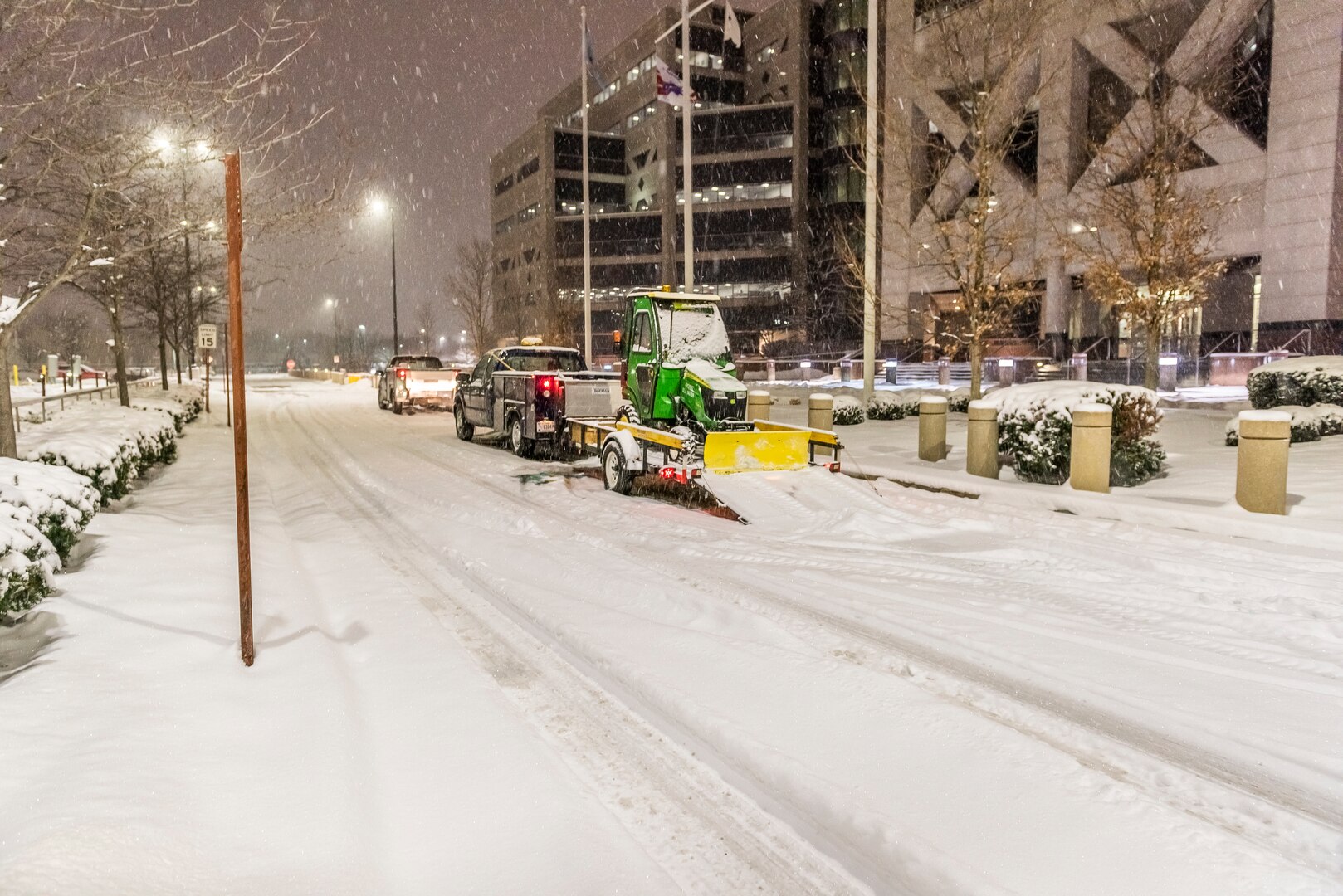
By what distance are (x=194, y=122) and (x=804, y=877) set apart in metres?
9.82

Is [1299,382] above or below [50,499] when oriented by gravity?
above

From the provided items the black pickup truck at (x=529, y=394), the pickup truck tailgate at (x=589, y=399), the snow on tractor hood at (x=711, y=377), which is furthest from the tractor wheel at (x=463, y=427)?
the snow on tractor hood at (x=711, y=377)

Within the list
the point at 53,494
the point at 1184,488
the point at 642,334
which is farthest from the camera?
the point at 642,334

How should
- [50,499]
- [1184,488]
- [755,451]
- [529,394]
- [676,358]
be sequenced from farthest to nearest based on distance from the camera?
[529,394], [676,358], [755,451], [1184,488], [50,499]

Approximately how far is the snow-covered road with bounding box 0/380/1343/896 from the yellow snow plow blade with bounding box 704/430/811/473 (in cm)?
144

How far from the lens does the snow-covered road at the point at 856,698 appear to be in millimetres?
3305

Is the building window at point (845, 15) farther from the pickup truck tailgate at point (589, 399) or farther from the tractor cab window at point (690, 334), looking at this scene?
the tractor cab window at point (690, 334)

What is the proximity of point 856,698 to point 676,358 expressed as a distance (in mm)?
7864

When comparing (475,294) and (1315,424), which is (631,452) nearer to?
(1315,424)

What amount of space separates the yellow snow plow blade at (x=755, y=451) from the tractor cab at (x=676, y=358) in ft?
3.07

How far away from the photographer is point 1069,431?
10.8 meters

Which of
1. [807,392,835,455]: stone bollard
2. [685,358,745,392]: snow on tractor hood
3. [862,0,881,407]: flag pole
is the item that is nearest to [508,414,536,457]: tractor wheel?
[685,358,745,392]: snow on tractor hood

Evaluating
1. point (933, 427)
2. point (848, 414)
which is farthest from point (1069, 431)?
point (848, 414)

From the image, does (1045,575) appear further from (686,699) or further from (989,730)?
(686,699)
